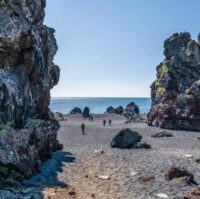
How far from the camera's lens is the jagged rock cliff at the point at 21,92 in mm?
27281

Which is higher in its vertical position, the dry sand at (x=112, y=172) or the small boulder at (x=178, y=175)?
the small boulder at (x=178, y=175)

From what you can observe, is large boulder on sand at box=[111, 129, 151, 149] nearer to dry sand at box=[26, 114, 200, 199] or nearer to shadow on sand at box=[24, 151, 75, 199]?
dry sand at box=[26, 114, 200, 199]

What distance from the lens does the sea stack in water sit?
7494cm

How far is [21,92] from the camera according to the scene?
32406mm

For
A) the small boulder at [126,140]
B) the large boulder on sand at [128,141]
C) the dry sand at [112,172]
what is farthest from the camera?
the small boulder at [126,140]

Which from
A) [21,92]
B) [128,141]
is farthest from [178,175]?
[128,141]

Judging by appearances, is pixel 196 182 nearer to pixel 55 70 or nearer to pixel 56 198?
pixel 56 198

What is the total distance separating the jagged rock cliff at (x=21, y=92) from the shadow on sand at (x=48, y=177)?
753mm

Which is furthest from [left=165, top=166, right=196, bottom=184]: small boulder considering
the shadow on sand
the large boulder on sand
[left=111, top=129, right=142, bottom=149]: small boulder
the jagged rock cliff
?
[left=111, top=129, right=142, bottom=149]: small boulder

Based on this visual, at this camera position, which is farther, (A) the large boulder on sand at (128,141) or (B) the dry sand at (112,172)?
(A) the large boulder on sand at (128,141)

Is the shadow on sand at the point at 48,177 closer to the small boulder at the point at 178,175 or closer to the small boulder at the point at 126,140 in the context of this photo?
the small boulder at the point at 178,175

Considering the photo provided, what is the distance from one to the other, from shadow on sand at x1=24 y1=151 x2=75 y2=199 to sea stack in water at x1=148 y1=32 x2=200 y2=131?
39.7m

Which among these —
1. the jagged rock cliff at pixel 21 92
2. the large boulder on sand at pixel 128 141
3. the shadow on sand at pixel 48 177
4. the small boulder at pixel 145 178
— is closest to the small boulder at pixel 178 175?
the small boulder at pixel 145 178

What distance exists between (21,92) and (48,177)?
24.9 ft
